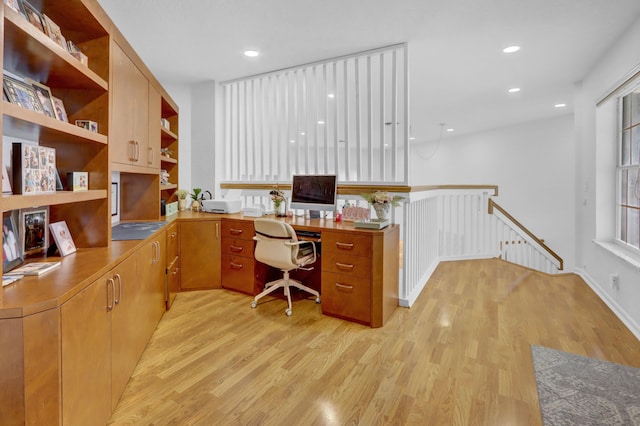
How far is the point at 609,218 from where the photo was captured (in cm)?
339

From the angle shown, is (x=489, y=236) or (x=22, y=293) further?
(x=489, y=236)

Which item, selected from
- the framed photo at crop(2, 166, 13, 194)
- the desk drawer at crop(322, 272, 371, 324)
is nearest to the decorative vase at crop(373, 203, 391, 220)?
the desk drawer at crop(322, 272, 371, 324)

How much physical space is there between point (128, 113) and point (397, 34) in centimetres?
233

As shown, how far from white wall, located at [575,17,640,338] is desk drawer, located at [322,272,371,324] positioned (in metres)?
2.08

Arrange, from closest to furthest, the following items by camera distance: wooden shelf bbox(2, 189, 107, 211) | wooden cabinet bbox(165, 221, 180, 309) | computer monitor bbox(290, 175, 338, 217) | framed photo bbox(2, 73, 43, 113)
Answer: wooden shelf bbox(2, 189, 107, 211) → framed photo bbox(2, 73, 43, 113) → wooden cabinet bbox(165, 221, 180, 309) → computer monitor bbox(290, 175, 338, 217)

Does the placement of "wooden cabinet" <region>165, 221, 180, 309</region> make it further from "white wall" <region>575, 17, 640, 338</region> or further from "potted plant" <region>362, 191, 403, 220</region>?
"white wall" <region>575, 17, 640, 338</region>

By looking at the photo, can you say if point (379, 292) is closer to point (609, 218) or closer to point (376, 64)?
point (376, 64)

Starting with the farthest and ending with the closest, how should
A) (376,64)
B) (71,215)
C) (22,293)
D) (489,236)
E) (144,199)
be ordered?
1. (489,236)
2. (376,64)
3. (144,199)
4. (71,215)
5. (22,293)

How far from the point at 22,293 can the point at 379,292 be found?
2149 mm

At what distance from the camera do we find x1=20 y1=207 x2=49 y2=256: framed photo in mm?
1546

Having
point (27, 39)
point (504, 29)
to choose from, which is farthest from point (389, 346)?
point (504, 29)

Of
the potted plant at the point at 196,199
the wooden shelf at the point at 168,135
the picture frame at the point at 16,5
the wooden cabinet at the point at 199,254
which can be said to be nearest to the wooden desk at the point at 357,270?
the wooden cabinet at the point at 199,254

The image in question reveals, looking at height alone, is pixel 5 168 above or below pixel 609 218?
above

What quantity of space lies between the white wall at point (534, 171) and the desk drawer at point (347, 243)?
534cm
